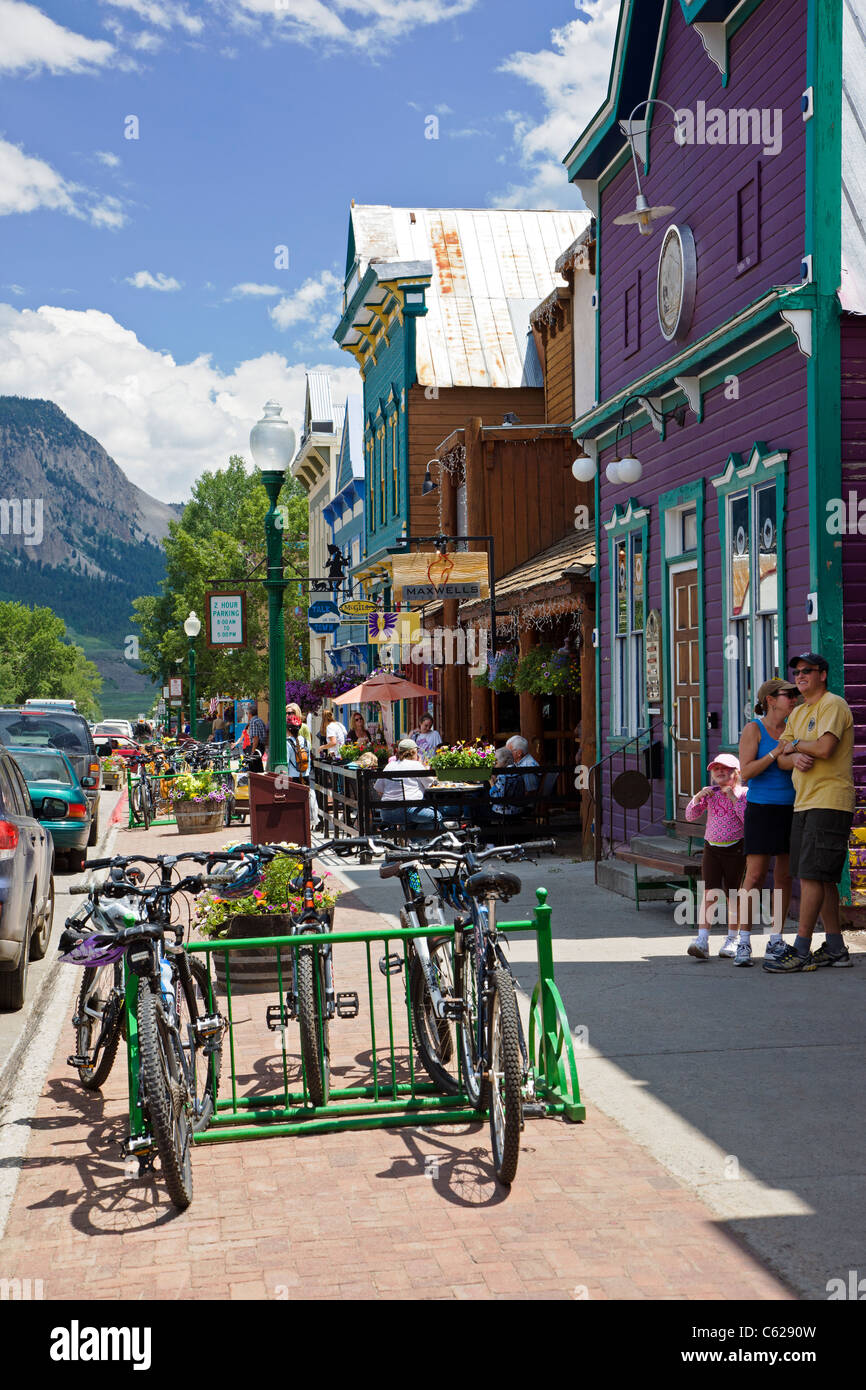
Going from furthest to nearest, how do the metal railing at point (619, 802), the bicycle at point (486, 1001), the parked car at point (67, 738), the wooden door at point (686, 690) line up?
the parked car at point (67, 738), the metal railing at point (619, 802), the wooden door at point (686, 690), the bicycle at point (486, 1001)

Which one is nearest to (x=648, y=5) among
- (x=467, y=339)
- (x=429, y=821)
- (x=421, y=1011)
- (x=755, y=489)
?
(x=755, y=489)

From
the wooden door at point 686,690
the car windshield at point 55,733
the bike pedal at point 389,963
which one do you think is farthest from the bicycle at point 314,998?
the car windshield at point 55,733

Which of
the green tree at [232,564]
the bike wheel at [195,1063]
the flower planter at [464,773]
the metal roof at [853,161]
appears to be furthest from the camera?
the green tree at [232,564]

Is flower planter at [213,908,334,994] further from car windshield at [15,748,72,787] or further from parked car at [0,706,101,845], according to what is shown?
parked car at [0,706,101,845]

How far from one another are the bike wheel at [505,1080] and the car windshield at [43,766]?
12.9 metres

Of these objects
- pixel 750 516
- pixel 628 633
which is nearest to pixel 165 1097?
pixel 750 516

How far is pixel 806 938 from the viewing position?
31.4 feet

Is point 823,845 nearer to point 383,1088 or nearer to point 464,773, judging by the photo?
point 383,1088

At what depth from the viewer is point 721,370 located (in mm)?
12992

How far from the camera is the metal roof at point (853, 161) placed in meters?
10.8

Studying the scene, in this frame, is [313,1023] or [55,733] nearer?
[313,1023]

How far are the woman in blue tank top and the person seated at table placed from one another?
297 inches

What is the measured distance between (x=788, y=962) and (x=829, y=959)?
305 millimetres

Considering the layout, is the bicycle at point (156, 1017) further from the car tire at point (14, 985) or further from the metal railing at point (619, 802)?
the metal railing at point (619, 802)
